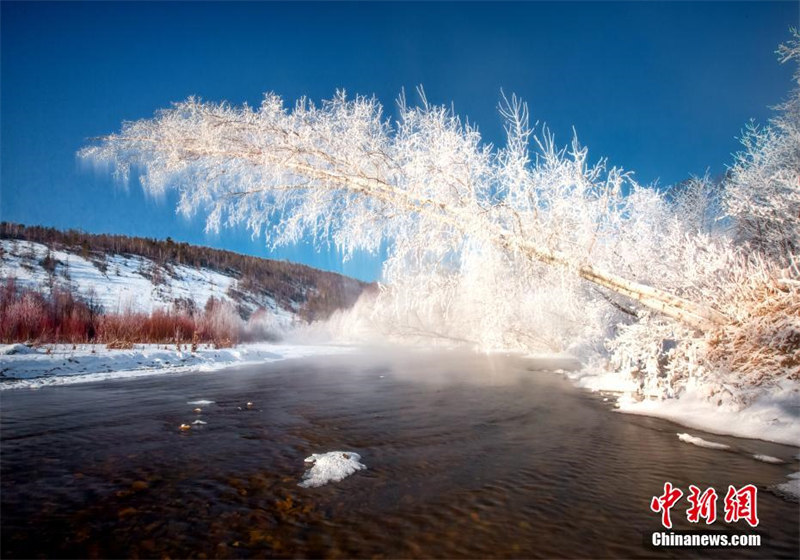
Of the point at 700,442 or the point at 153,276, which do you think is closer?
the point at 700,442

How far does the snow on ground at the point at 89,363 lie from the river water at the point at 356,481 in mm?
2397

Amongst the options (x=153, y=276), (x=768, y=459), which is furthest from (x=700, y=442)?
(x=153, y=276)

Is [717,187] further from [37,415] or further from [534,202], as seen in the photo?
[37,415]

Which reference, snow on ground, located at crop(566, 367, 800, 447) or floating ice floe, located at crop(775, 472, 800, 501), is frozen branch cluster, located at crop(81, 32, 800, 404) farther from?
floating ice floe, located at crop(775, 472, 800, 501)

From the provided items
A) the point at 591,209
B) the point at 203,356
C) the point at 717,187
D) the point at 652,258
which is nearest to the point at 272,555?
the point at 591,209

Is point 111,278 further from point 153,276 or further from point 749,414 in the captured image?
point 749,414

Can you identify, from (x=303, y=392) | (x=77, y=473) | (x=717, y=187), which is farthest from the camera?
(x=717, y=187)

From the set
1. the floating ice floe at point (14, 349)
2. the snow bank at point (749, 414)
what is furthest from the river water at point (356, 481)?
the floating ice floe at point (14, 349)

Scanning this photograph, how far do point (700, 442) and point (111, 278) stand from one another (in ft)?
134

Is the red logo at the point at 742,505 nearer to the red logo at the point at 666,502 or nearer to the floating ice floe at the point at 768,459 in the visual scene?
the red logo at the point at 666,502

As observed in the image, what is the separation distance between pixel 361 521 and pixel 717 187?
18.8 m

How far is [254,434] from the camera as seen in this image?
15.1ft

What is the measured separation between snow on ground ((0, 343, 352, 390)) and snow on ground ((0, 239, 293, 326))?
9.18 metres

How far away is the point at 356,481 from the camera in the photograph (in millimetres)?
3227
